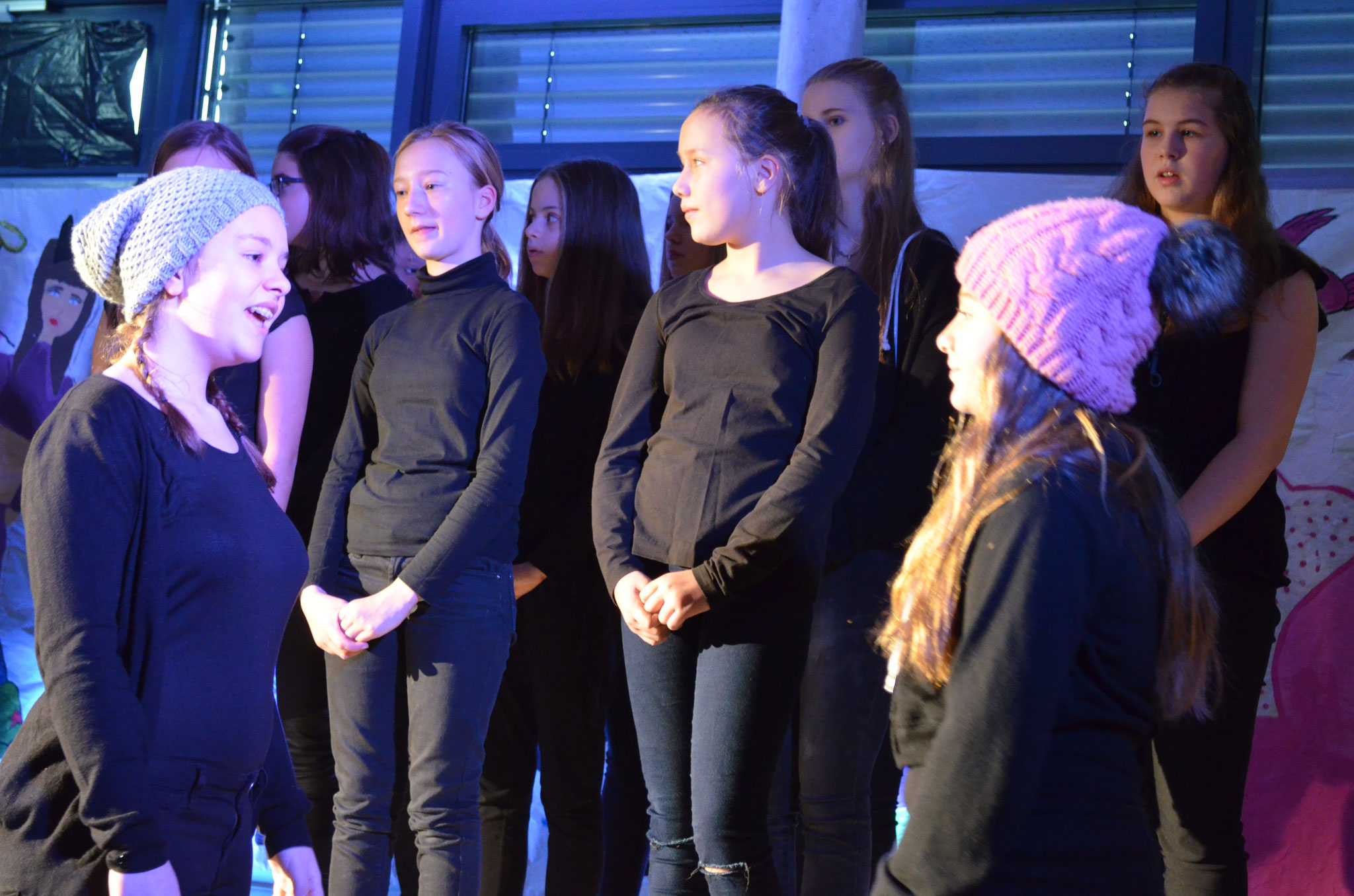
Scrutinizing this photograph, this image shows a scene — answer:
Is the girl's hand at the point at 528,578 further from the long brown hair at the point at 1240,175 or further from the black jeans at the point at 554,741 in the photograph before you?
the long brown hair at the point at 1240,175

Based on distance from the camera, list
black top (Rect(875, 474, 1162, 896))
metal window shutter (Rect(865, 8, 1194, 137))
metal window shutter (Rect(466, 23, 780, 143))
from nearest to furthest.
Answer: black top (Rect(875, 474, 1162, 896)) → metal window shutter (Rect(865, 8, 1194, 137)) → metal window shutter (Rect(466, 23, 780, 143))

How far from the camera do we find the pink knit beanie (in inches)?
51.5

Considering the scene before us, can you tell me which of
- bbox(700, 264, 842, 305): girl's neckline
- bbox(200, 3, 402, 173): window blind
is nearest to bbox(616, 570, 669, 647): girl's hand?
bbox(700, 264, 842, 305): girl's neckline

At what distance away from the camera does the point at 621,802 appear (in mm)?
2508

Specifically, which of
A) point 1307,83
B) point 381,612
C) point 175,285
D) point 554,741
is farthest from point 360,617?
point 1307,83

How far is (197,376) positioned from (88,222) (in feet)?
0.78

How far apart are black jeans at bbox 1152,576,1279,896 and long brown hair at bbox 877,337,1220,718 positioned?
779 mm

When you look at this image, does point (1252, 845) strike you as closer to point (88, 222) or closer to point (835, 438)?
point (835, 438)

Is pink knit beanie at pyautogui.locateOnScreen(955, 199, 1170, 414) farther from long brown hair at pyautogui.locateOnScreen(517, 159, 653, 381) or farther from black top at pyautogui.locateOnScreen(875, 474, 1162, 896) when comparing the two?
long brown hair at pyautogui.locateOnScreen(517, 159, 653, 381)

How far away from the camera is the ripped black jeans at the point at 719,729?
1.85 metres

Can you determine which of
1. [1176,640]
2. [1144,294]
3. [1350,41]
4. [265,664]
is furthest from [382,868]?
[1350,41]

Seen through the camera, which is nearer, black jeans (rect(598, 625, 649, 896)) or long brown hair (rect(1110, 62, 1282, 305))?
long brown hair (rect(1110, 62, 1282, 305))

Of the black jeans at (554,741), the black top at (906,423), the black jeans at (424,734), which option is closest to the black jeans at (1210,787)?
the black top at (906,423)

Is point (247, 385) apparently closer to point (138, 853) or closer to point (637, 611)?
point (637, 611)
